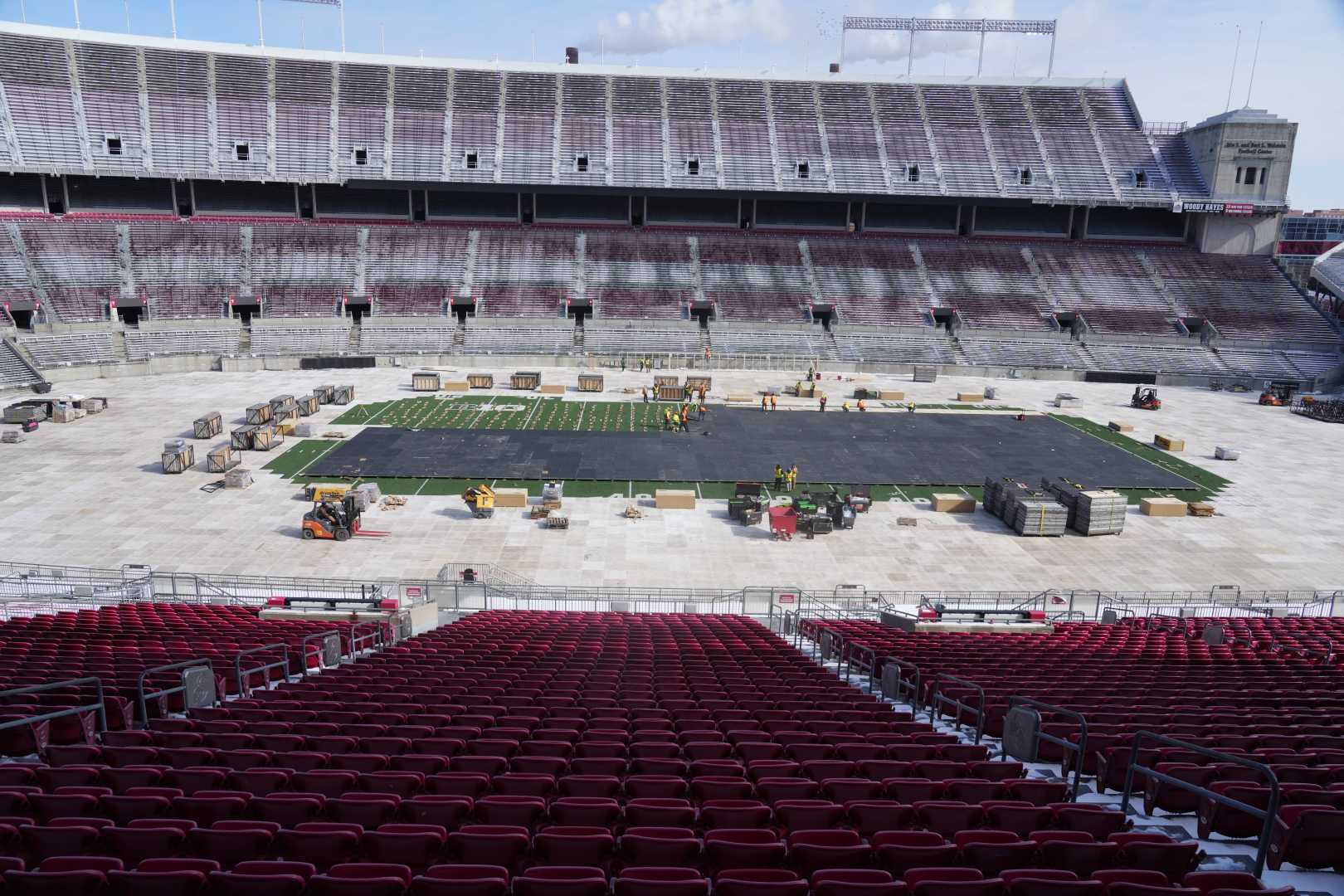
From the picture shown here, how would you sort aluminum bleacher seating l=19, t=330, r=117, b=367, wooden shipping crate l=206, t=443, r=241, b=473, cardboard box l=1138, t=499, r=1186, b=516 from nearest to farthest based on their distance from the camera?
cardboard box l=1138, t=499, r=1186, b=516, wooden shipping crate l=206, t=443, r=241, b=473, aluminum bleacher seating l=19, t=330, r=117, b=367

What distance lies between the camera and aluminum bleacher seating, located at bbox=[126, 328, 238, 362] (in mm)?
55375

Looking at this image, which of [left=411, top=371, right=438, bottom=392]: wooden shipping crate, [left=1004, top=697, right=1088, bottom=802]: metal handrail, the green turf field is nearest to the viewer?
[left=1004, top=697, right=1088, bottom=802]: metal handrail

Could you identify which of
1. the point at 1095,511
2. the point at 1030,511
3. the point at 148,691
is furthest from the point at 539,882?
the point at 1095,511

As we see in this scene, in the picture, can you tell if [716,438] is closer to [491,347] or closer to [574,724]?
[491,347]

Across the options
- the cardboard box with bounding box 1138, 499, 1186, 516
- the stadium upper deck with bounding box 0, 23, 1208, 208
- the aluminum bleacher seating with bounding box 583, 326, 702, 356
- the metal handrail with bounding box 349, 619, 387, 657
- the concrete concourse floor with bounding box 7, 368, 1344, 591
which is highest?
the stadium upper deck with bounding box 0, 23, 1208, 208

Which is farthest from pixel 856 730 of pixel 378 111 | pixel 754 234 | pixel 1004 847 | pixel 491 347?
pixel 378 111

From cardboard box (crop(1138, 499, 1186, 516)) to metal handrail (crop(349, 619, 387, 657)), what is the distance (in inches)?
1122

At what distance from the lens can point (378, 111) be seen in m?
71.6

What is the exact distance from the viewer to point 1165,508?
32188mm

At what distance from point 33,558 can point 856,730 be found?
2592cm

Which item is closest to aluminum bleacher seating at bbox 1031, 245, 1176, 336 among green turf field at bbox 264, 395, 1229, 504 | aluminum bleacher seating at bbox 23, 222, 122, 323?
green turf field at bbox 264, 395, 1229, 504

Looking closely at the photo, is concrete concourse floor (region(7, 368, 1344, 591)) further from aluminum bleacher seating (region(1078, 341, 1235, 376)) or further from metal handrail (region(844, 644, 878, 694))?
aluminum bleacher seating (region(1078, 341, 1235, 376))

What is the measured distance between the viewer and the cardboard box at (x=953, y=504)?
32375 mm

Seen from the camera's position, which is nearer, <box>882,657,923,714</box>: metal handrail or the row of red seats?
the row of red seats
